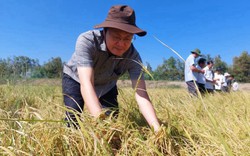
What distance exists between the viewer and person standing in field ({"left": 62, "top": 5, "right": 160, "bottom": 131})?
4.12ft

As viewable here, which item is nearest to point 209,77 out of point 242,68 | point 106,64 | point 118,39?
point 106,64

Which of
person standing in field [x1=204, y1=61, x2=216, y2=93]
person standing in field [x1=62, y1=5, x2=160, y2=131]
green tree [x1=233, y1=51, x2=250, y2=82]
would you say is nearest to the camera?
person standing in field [x1=62, y1=5, x2=160, y2=131]

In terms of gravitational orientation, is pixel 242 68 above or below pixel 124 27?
above

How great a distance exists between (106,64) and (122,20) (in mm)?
410

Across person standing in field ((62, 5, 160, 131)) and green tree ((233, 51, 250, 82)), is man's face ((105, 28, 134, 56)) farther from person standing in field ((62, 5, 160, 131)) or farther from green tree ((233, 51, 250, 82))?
green tree ((233, 51, 250, 82))

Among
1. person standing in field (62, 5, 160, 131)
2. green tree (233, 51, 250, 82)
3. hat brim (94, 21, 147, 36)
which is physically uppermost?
green tree (233, 51, 250, 82)

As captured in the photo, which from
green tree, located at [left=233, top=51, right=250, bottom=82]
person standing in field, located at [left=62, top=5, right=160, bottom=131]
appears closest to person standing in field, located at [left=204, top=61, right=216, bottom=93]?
person standing in field, located at [left=62, top=5, right=160, bottom=131]

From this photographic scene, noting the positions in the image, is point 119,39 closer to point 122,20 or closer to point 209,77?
point 122,20

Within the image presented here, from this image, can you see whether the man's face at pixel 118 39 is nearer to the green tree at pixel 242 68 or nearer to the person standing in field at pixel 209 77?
the person standing in field at pixel 209 77

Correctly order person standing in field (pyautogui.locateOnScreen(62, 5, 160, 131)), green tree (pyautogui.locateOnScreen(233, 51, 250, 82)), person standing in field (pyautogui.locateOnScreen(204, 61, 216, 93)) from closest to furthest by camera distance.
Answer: person standing in field (pyautogui.locateOnScreen(62, 5, 160, 131)) → person standing in field (pyautogui.locateOnScreen(204, 61, 216, 93)) → green tree (pyautogui.locateOnScreen(233, 51, 250, 82))

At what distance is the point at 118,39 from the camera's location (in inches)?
53.9

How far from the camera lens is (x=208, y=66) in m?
5.97

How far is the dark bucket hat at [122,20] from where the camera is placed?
128 cm

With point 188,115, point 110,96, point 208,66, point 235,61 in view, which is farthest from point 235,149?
point 235,61
